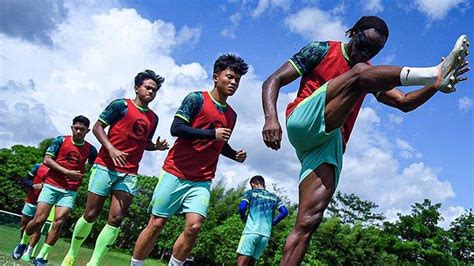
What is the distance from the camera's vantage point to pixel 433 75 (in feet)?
10.1

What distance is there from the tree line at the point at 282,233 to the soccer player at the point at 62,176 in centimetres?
2129

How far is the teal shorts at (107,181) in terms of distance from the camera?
275 inches

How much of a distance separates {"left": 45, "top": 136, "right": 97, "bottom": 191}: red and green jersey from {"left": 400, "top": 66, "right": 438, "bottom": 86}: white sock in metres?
7.19

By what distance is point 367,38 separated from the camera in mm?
4000

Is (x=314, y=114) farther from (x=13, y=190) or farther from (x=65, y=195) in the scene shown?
(x=13, y=190)

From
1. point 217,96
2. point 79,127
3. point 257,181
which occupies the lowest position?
point 217,96

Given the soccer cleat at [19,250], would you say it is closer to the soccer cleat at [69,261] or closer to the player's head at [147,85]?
the soccer cleat at [69,261]

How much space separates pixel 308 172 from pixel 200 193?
220 centimetres

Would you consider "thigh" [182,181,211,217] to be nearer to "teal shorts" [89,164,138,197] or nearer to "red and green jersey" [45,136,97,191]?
"teal shorts" [89,164,138,197]

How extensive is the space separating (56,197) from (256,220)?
3900 millimetres

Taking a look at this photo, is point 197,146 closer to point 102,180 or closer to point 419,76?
point 102,180

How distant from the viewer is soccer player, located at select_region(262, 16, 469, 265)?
3.15m

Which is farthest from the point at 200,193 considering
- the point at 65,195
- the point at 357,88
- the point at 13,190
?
the point at 13,190

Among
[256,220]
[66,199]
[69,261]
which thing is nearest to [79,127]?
[66,199]
